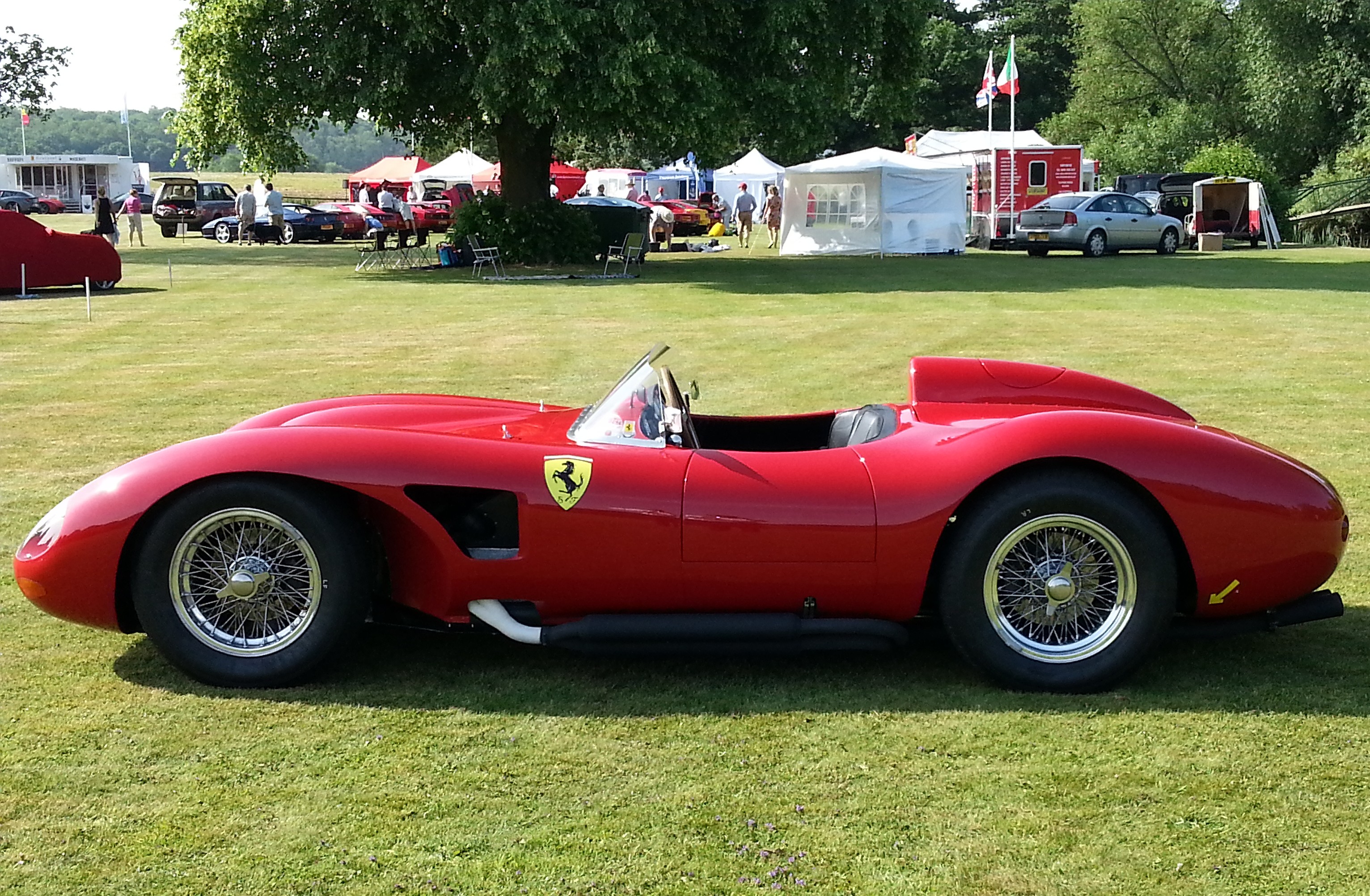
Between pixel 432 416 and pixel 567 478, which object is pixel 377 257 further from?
pixel 567 478

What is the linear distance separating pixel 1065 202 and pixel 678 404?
101 feet

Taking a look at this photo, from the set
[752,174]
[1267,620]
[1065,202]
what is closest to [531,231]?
[1065,202]

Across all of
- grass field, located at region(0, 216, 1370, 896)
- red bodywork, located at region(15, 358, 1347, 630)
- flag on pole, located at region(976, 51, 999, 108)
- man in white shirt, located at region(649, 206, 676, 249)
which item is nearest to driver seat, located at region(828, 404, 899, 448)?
red bodywork, located at region(15, 358, 1347, 630)

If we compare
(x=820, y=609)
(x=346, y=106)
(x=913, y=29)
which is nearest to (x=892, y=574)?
(x=820, y=609)

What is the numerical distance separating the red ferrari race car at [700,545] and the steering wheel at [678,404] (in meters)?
0.13

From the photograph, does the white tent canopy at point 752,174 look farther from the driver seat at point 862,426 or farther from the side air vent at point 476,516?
the side air vent at point 476,516

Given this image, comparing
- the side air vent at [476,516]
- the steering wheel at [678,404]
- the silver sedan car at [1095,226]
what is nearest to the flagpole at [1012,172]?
the silver sedan car at [1095,226]

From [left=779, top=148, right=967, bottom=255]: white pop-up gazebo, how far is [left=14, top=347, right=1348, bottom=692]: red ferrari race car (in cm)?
2930

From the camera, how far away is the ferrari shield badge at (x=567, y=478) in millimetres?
4574

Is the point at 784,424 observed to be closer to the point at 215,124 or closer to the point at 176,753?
the point at 176,753

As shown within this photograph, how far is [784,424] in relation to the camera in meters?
5.52

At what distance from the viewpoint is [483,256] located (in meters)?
27.8

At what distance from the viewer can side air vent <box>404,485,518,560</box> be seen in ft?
15.4

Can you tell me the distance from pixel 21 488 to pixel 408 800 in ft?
16.5
